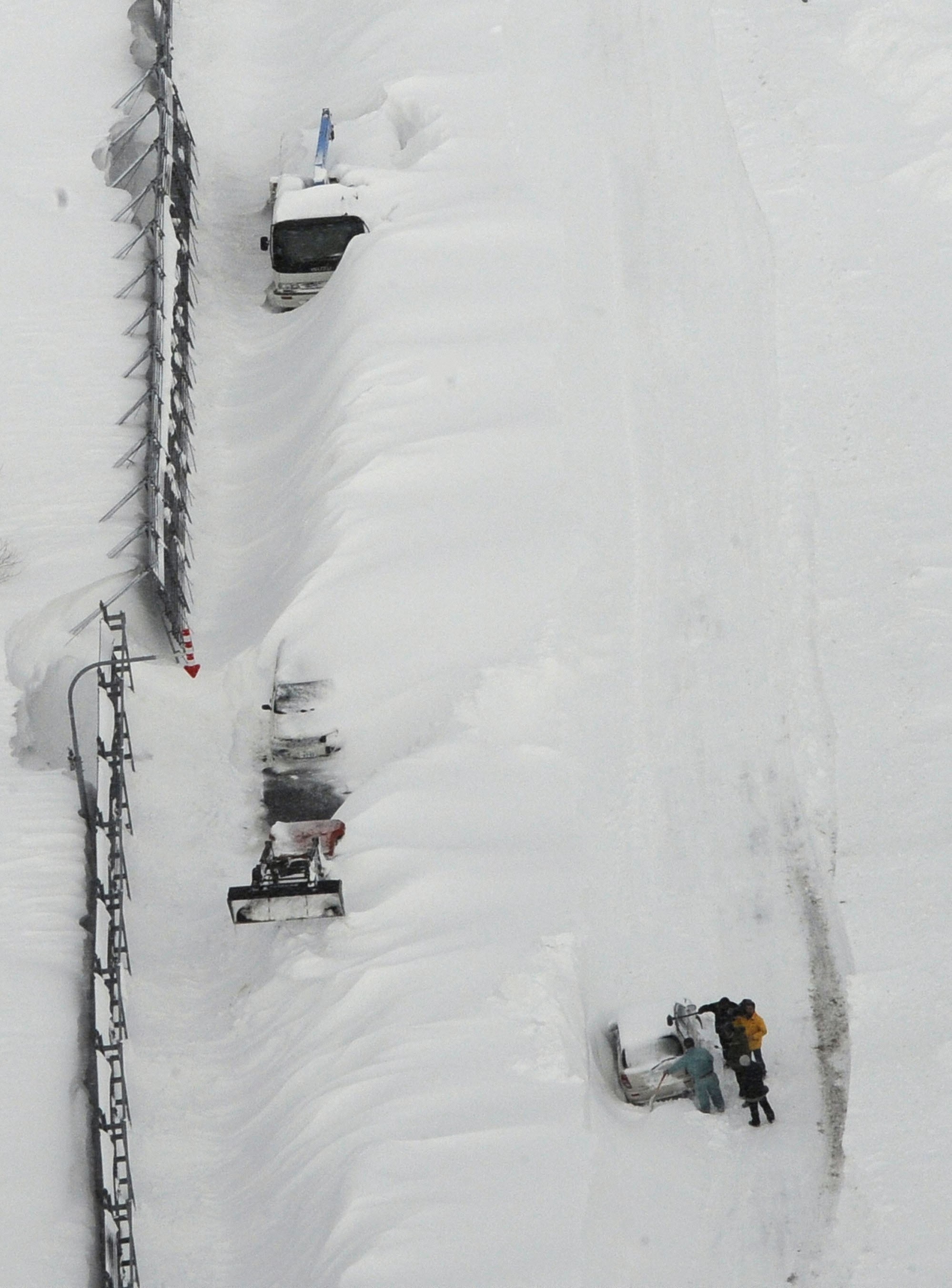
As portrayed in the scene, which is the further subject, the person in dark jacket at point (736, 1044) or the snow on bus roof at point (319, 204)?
the snow on bus roof at point (319, 204)

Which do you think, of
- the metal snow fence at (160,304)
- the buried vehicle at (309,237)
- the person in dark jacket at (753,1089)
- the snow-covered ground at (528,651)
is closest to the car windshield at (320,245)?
the buried vehicle at (309,237)

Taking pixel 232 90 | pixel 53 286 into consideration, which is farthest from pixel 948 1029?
pixel 232 90

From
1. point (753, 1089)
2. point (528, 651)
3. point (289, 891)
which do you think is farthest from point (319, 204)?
point (753, 1089)

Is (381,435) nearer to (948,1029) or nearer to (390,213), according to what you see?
(390,213)

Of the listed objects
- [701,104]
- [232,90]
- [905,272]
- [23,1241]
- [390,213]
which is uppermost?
[232,90]

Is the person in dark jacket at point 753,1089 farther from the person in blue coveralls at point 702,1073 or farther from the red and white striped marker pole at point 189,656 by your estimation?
the red and white striped marker pole at point 189,656

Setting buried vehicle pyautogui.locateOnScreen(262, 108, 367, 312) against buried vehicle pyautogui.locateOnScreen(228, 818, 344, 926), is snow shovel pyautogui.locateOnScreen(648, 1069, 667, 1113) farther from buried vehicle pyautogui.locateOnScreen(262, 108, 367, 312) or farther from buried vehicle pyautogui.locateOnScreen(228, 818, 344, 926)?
buried vehicle pyautogui.locateOnScreen(262, 108, 367, 312)

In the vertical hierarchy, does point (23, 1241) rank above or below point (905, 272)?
below
